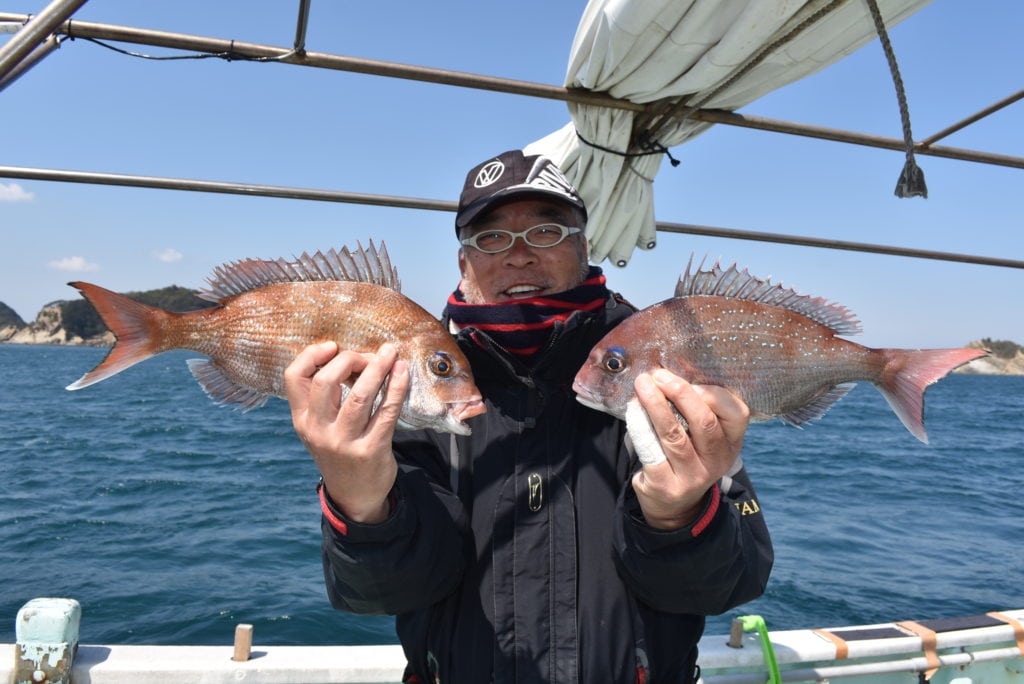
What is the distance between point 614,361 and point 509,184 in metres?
0.74

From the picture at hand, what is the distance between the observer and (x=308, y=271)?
7.46ft

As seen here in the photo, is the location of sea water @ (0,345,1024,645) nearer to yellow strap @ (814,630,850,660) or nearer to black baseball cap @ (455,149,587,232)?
yellow strap @ (814,630,850,660)

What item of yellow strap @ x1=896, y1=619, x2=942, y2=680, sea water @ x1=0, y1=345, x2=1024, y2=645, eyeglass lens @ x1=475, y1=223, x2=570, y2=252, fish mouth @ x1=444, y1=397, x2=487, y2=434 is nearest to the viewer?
fish mouth @ x1=444, y1=397, x2=487, y2=434

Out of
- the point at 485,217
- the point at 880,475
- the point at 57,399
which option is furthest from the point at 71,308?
the point at 485,217

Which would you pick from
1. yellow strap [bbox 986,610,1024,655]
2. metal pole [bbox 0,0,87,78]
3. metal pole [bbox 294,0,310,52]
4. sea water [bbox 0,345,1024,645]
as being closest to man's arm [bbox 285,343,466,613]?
metal pole [bbox 0,0,87,78]

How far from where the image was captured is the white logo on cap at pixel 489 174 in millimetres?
2414

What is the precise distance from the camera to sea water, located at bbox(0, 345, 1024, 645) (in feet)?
22.9

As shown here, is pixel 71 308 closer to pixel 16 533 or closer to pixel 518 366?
pixel 16 533

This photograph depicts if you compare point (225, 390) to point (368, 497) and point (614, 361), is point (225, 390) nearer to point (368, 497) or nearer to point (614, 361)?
point (368, 497)

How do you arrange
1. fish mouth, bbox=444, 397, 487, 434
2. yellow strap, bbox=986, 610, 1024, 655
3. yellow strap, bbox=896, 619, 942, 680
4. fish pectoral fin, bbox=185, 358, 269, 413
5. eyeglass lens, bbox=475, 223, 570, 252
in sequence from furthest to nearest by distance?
yellow strap, bbox=986, 610, 1024, 655 → yellow strap, bbox=896, 619, 942, 680 → eyeglass lens, bbox=475, 223, 570, 252 → fish pectoral fin, bbox=185, 358, 269, 413 → fish mouth, bbox=444, 397, 487, 434

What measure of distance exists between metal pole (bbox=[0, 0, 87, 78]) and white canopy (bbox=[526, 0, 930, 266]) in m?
1.82

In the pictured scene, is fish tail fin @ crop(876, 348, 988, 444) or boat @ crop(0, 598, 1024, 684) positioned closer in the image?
fish tail fin @ crop(876, 348, 988, 444)

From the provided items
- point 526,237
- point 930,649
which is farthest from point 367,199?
point 930,649

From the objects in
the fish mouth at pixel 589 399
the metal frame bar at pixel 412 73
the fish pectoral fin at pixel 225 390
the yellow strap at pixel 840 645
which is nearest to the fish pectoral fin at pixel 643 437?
the fish mouth at pixel 589 399
